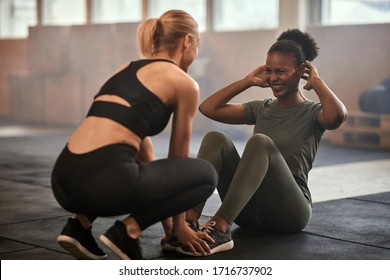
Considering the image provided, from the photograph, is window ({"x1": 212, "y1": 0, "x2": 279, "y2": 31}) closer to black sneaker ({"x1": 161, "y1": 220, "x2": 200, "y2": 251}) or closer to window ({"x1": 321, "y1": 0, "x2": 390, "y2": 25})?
window ({"x1": 321, "y1": 0, "x2": 390, "y2": 25})

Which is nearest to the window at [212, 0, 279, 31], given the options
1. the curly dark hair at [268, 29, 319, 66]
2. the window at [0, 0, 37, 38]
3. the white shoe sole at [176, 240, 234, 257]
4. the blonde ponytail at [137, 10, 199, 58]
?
the window at [0, 0, 37, 38]

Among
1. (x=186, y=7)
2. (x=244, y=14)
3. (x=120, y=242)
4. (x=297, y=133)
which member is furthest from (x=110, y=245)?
(x=186, y=7)

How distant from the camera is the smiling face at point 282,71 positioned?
326cm

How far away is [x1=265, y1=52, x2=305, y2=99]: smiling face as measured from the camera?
10.7 feet

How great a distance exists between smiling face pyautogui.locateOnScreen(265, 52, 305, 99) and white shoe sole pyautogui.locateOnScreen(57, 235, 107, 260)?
110 centimetres

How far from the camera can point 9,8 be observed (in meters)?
12.3

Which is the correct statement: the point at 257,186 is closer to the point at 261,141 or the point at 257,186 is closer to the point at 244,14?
the point at 261,141

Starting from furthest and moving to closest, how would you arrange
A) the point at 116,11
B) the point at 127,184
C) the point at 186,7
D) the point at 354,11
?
the point at 116,11
the point at 186,7
the point at 354,11
the point at 127,184

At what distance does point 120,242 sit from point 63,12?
30.7 ft

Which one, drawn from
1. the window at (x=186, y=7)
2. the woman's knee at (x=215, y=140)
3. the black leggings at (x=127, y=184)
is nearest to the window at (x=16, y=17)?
the window at (x=186, y=7)

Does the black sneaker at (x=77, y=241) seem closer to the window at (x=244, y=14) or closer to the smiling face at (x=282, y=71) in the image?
the smiling face at (x=282, y=71)

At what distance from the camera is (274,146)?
3.13 m
